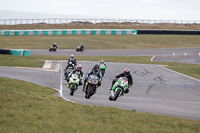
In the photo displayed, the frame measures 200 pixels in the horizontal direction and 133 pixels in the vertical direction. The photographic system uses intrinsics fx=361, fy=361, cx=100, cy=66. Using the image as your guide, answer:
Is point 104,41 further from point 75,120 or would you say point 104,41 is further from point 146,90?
point 75,120

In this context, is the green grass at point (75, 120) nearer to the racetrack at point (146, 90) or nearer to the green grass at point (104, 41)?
the racetrack at point (146, 90)

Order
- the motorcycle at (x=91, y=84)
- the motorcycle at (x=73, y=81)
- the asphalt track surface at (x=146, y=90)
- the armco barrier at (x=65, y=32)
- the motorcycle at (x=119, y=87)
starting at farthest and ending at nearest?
the armco barrier at (x=65, y=32), the motorcycle at (x=73, y=81), the motorcycle at (x=91, y=84), the motorcycle at (x=119, y=87), the asphalt track surface at (x=146, y=90)

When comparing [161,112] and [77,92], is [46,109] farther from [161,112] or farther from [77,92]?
[77,92]

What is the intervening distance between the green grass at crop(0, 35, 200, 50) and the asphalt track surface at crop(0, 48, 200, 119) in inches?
1175

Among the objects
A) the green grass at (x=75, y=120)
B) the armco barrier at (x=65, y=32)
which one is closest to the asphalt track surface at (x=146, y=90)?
the green grass at (x=75, y=120)

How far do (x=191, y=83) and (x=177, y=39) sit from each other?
5111 cm

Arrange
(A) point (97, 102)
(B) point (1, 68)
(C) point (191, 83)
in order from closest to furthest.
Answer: (A) point (97, 102) < (C) point (191, 83) < (B) point (1, 68)

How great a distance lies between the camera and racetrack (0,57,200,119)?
1673cm

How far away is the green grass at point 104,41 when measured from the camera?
63.6 meters

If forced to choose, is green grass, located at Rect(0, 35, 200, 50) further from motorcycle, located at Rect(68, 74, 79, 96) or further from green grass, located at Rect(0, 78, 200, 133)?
green grass, located at Rect(0, 78, 200, 133)

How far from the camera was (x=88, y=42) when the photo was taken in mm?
68250

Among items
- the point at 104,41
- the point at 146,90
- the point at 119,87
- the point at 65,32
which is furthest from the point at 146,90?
the point at 65,32

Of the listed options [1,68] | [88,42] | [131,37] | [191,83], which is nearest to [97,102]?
[191,83]

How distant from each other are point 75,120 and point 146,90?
12351 mm
